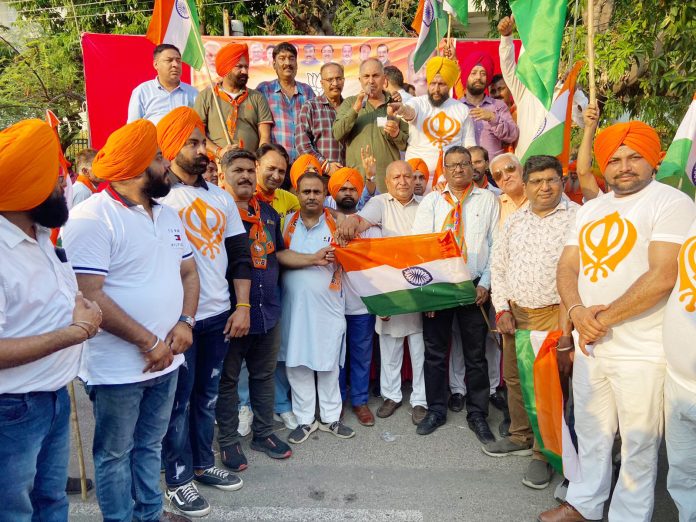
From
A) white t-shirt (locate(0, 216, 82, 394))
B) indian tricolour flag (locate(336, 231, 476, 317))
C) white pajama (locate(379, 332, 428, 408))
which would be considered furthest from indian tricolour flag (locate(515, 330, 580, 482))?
white t-shirt (locate(0, 216, 82, 394))

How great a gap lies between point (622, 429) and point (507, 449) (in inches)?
47.4

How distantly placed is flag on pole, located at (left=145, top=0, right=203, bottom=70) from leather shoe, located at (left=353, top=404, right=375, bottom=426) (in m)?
3.65

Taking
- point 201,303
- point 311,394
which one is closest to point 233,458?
point 311,394

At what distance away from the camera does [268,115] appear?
6020 millimetres

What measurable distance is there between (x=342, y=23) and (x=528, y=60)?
10.6 m

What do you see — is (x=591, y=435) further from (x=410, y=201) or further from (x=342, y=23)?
(x=342, y=23)

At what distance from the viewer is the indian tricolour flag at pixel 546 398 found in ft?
11.9

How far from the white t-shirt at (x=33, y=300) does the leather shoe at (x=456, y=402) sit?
3457 millimetres

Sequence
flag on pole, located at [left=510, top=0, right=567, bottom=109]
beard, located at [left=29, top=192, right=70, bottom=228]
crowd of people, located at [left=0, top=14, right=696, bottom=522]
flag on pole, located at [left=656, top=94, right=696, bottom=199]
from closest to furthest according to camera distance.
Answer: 1. beard, located at [left=29, top=192, right=70, bottom=228]
2. crowd of people, located at [left=0, top=14, right=696, bottom=522]
3. flag on pole, located at [left=656, top=94, right=696, bottom=199]
4. flag on pole, located at [left=510, top=0, right=567, bottom=109]

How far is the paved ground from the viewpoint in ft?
11.6

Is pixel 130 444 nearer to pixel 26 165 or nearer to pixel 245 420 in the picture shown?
pixel 26 165

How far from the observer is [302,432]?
4.59 metres

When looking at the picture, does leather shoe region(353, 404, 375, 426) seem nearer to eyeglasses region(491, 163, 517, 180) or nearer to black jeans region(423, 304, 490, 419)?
black jeans region(423, 304, 490, 419)

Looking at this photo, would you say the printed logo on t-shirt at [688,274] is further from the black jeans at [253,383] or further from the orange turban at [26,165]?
the orange turban at [26,165]
